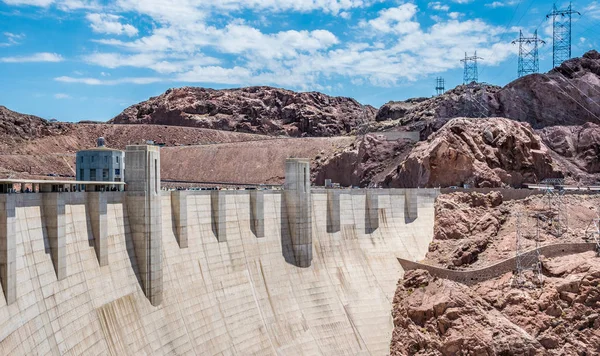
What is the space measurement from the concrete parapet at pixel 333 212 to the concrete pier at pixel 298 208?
395 cm

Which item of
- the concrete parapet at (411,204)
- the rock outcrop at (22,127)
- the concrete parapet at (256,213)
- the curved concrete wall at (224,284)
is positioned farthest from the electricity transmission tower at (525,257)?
the rock outcrop at (22,127)

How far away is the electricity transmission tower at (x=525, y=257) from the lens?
40688 mm

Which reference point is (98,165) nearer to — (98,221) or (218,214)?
(218,214)

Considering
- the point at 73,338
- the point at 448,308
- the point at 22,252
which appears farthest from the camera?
the point at 448,308

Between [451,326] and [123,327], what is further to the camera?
[451,326]

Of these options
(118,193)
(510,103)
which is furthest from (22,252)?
(510,103)

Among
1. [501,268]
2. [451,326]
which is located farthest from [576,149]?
[451,326]

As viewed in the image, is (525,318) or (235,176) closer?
(525,318)

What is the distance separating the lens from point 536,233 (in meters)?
44.5

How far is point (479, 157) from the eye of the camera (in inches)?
2168

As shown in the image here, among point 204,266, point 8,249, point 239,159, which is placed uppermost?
point 239,159

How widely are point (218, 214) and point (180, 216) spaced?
363 centimetres

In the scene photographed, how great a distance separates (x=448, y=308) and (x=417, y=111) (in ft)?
174

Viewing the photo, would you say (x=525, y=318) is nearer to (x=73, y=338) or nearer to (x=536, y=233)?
(x=536, y=233)
